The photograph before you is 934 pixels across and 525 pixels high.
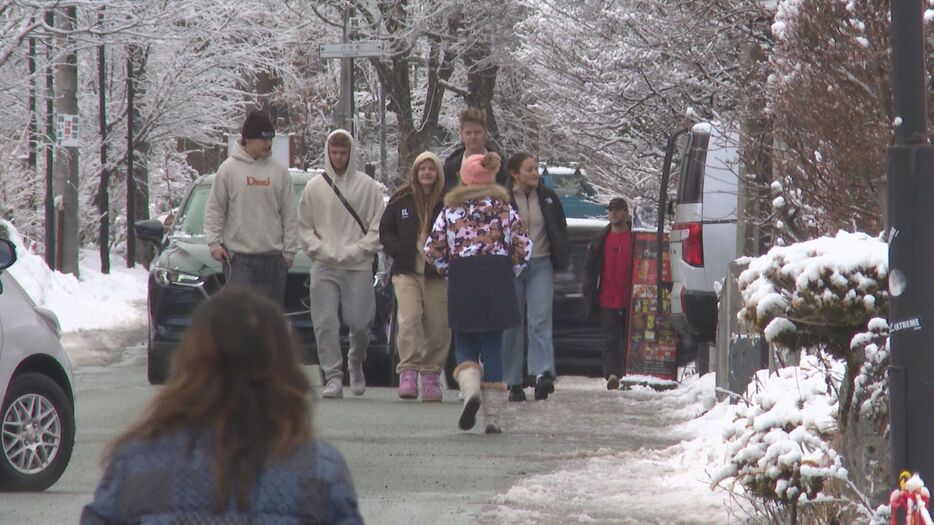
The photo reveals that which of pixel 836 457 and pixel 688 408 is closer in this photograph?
pixel 836 457

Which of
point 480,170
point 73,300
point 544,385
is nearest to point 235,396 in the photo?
point 480,170

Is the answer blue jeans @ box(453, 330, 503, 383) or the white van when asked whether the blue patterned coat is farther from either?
the white van

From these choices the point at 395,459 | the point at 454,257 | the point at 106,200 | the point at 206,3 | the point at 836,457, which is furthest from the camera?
the point at 106,200

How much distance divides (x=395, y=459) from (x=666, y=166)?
4.86m

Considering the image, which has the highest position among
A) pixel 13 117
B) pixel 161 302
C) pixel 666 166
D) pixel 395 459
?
pixel 13 117

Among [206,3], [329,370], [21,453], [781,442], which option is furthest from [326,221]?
[206,3]

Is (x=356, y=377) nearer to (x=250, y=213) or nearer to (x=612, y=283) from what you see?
(x=250, y=213)

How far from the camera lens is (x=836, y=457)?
18.7 feet

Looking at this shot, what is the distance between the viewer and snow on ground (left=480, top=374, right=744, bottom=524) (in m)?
7.45

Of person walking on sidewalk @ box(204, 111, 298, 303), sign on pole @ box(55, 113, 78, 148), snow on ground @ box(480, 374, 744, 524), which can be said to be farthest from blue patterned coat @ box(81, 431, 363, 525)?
sign on pole @ box(55, 113, 78, 148)

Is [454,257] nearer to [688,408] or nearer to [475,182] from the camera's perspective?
[475,182]

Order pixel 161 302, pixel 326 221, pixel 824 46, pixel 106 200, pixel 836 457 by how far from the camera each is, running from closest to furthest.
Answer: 1. pixel 836 457
2. pixel 824 46
3. pixel 326 221
4. pixel 161 302
5. pixel 106 200

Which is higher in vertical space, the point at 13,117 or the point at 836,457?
the point at 13,117

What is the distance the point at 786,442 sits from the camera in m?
5.82
